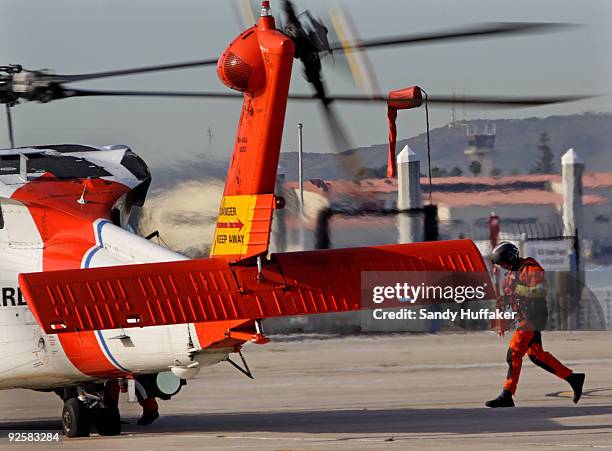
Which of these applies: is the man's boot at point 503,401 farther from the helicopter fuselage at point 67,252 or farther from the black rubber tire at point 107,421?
the black rubber tire at point 107,421

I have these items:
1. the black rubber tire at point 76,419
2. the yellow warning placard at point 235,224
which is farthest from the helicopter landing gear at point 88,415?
the yellow warning placard at point 235,224

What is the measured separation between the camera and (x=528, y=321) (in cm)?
1680

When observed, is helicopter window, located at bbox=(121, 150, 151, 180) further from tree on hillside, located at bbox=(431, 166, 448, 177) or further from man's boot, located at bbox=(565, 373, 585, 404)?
tree on hillside, located at bbox=(431, 166, 448, 177)

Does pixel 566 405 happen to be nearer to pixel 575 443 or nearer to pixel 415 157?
pixel 575 443

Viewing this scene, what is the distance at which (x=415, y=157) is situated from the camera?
23094 mm

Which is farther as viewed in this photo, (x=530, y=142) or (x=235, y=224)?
(x=530, y=142)

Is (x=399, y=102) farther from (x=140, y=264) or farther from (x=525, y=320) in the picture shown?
(x=525, y=320)

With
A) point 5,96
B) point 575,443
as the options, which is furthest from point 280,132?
point 575,443

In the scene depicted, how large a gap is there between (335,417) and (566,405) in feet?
9.84

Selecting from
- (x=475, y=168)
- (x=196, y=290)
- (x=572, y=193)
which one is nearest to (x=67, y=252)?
(x=196, y=290)

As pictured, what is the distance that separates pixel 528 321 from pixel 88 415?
17.8ft

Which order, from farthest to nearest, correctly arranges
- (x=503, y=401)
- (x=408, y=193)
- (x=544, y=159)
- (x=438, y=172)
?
(x=544, y=159) → (x=438, y=172) → (x=408, y=193) → (x=503, y=401)

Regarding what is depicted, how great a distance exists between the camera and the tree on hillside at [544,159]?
23547 millimetres

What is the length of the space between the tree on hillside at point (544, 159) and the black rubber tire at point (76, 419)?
10.8 m
